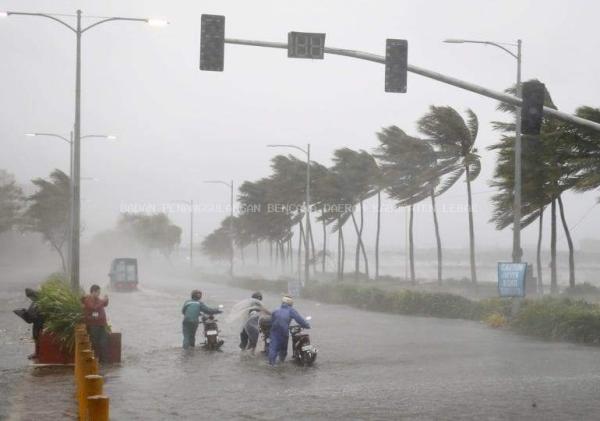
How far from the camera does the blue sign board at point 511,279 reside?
2802 cm

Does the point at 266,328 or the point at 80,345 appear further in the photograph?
the point at 266,328

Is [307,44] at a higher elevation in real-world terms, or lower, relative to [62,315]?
higher

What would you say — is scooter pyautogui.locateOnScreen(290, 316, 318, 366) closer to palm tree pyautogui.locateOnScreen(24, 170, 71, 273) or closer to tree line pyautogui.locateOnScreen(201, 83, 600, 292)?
tree line pyautogui.locateOnScreen(201, 83, 600, 292)

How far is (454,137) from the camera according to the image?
4609cm

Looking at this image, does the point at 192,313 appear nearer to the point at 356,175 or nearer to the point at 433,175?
the point at 433,175

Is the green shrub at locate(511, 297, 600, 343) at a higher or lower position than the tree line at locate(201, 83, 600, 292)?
lower

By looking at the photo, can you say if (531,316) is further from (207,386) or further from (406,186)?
(406,186)

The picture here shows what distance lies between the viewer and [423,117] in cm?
4650

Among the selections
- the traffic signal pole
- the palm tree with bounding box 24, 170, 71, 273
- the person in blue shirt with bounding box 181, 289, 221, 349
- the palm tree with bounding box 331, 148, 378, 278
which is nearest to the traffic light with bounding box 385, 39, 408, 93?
the traffic signal pole

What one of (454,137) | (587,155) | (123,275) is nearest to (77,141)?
(587,155)

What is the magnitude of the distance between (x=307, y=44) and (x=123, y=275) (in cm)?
5132

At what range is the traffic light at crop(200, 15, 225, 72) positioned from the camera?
14664mm

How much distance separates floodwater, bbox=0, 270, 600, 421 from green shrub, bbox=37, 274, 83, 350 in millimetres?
984

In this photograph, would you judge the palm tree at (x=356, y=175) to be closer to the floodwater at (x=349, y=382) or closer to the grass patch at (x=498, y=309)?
the grass patch at (x=498, y=309)
